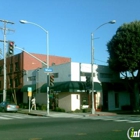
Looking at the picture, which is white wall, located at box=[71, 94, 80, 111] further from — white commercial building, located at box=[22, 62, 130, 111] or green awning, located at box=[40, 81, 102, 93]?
green awning, located at box=[40, 81, 102, 93]

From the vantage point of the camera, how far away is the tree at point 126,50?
30.9 meters

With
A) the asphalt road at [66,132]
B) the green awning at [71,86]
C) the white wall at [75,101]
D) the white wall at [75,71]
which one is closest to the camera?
the asphalt road at [66,132]

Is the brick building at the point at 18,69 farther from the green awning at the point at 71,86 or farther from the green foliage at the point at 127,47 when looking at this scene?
the green foliage at the point at 127,47

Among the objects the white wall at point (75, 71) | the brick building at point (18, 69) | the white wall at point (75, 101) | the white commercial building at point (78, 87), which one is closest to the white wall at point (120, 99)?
the white commercial building at point (78, 87)

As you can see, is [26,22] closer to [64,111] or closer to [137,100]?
[64,111]

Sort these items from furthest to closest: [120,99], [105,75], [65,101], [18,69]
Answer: [18,69] < [120,99] < [105,75] < [65,101]

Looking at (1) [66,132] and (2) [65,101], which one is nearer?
(1) [66,132]

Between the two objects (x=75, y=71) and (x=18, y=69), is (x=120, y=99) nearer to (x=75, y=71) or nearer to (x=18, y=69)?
(x=75, y=71)

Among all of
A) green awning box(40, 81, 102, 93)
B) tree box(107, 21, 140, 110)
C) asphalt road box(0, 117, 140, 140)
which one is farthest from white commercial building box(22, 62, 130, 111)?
asphalt road box(0, 117, 140, 140)

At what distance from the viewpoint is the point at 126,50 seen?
3122 centimetres

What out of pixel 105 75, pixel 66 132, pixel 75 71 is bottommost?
pixel 66 132

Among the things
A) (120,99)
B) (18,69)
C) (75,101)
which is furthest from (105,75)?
(18,69)

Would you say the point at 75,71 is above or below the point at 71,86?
above

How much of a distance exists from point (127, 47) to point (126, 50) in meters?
0.38
